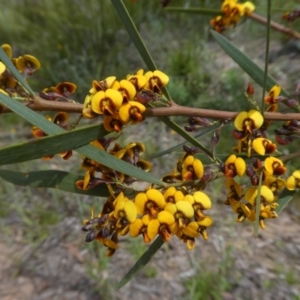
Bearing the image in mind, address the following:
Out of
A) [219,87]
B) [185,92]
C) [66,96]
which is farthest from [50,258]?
[66,96]

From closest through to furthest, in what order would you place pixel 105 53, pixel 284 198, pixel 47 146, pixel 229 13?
pixel 47 146
pixel 284 198
pixel 229 13
pixel 105 53

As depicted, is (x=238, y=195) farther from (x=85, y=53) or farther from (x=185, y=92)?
(x=85, y=53)

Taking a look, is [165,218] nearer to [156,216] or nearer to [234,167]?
[156,216]

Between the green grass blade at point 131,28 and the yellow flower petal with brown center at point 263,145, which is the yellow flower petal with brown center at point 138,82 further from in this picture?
the yellow flower petal with brown center at point 263,145

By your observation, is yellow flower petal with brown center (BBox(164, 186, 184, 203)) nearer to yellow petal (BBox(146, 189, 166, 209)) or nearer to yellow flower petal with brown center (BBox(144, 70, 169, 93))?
yellow petal (BBox(146, 189, 166, 209))

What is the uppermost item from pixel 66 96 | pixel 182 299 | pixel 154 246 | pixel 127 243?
pixel 66 96

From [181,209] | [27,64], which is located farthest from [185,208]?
[27,64]

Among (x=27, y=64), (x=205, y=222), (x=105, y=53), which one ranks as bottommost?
(x=205, y=222)
